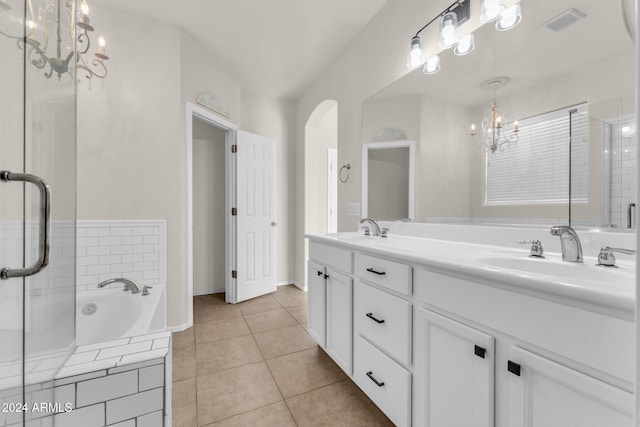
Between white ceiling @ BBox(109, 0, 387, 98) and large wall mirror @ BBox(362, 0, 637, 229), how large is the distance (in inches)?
38.7

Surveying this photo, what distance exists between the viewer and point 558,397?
652 mm

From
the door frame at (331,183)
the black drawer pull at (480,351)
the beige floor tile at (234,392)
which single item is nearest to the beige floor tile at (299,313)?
the beige floor tile at (234,392)

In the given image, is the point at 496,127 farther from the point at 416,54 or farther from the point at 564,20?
the point at 416,54

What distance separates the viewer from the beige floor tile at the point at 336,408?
4.46 feet

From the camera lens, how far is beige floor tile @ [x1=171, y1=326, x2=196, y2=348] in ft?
7.05

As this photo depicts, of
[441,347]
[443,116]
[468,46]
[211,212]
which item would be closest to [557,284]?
[441,347]

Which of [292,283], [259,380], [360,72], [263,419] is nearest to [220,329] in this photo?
[259,380]

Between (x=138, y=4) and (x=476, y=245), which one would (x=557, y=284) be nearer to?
(x=476, y=245)

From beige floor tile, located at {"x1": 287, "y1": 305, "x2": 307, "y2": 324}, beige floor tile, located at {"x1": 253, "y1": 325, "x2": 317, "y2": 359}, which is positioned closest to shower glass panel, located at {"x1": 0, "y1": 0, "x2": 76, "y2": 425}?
beige floor tile, located at {"x1": 253, "y1": 325, "x2": 317, "y2": 359}

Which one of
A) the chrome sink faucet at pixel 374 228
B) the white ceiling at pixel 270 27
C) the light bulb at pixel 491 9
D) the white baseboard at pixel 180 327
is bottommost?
the white baseboard at pixel 180 327

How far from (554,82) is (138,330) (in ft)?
7.51

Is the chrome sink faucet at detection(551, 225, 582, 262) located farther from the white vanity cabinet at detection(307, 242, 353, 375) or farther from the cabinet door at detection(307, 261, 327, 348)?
the cabinet door at detection(307, 261, 327, 348)

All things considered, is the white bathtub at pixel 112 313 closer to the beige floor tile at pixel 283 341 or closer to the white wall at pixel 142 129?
the white wall at pixel 142 129

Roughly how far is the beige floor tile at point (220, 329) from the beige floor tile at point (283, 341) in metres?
0.20
